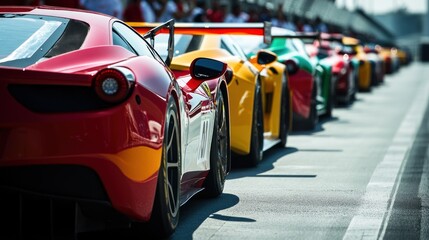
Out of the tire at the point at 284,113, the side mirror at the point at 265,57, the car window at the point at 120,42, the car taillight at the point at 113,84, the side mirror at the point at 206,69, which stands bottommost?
the tire at the point at 284,113

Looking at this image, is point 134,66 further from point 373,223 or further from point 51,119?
point 373,223

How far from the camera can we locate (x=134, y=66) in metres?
6.28

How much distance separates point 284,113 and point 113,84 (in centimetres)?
796

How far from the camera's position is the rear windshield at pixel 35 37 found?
244 inches

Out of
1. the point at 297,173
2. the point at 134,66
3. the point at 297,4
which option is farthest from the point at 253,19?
the point at 297,4

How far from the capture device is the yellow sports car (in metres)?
11.0

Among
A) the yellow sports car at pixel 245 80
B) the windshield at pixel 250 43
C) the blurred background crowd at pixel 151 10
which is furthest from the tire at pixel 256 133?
the blurred background crowd at pixel 151 10

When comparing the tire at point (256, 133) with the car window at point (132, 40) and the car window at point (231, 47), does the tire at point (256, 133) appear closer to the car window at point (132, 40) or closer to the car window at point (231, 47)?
the car window at point (231, 47)

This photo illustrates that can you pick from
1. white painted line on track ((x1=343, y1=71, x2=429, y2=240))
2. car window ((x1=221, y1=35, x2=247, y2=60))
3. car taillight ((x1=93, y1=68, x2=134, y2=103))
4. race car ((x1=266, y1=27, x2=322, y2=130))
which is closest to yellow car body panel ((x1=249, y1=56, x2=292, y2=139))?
car window ((x1=221, y1=35, x2=247, y2=60))

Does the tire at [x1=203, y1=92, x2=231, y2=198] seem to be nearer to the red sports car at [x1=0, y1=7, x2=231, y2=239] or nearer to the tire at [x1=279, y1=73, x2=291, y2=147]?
the red sports car at [x1=0, y1=7, x2=231, y2=239]

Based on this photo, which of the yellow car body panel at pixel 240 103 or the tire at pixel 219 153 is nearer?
the tire at pixel 219 153

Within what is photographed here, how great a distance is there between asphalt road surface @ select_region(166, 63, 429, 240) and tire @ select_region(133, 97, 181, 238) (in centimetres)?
19

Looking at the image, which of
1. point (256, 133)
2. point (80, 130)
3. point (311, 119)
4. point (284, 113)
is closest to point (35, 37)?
point (80, 130)

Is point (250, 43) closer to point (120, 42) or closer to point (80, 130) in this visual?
point (120, 42)
